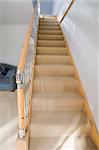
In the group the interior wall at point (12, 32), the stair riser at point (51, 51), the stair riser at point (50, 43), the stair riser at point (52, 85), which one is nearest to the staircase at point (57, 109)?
the stair riser at point (52, 85)

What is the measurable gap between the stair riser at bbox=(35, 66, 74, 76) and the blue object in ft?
4.60

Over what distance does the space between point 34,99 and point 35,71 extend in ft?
2.64

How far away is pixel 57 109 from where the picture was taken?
3.04 metres

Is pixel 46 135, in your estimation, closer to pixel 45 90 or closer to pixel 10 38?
pixel 45 90

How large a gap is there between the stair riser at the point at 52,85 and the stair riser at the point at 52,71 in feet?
1.09

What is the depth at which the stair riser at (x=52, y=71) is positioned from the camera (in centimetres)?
374

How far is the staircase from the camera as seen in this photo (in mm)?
2551

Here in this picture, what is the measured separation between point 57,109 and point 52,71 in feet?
3.02

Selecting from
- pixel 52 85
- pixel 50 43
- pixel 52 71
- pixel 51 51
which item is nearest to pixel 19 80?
pixel 52 85

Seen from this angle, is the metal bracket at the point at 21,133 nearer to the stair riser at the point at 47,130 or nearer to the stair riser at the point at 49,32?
the stair riser at the point at 47,130

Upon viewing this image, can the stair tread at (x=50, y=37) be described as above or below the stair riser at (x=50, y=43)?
above

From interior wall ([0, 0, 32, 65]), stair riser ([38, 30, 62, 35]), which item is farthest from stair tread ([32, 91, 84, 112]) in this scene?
interior wall ([0, 0, 32, 65])

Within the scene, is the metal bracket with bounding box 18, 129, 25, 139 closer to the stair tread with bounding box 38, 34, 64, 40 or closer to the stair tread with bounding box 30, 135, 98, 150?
the stair tread with bounding box 30, 135, 98, 150

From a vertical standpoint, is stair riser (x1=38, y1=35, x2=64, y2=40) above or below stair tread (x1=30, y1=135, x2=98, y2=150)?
above
